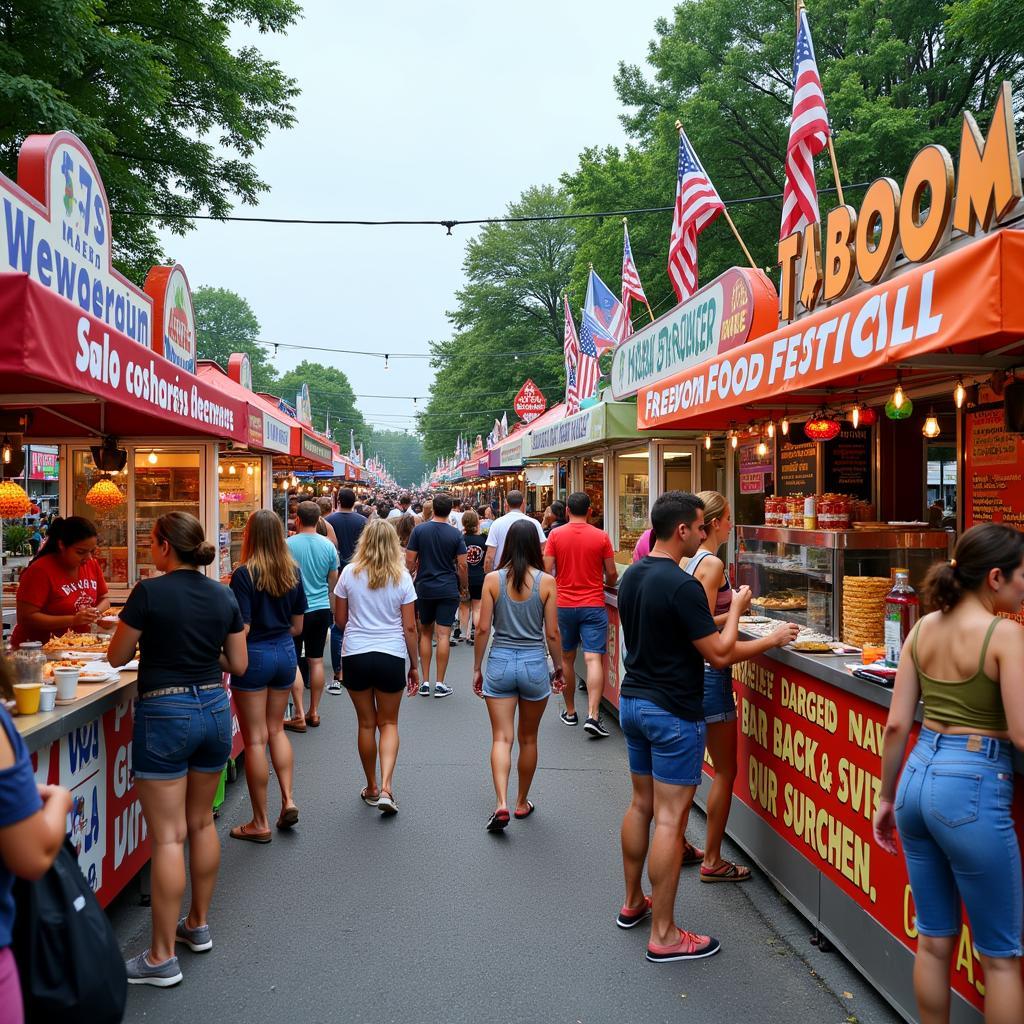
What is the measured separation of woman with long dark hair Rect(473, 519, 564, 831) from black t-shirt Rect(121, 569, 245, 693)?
1985 millimetres

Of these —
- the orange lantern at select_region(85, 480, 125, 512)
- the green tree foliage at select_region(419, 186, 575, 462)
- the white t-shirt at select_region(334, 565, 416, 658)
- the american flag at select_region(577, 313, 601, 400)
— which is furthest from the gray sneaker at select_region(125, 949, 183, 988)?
the green tree foliage at select_region(419, 186, 575, 462)

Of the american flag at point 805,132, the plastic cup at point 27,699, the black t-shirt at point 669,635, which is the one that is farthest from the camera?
the american flag at point 805,132

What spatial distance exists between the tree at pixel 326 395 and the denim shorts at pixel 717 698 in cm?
8282

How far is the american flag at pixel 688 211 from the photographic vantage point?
9695 millimetres

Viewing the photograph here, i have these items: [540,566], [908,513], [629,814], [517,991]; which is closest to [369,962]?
[517,991]

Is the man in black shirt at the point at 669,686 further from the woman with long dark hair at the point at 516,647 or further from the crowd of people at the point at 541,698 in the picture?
the woman with long dark hair at the point at 516,647

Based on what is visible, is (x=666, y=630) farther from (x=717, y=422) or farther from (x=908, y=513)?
(x=908, y=513)

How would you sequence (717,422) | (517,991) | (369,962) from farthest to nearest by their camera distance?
(717,422) → (369,962) → (517,991)

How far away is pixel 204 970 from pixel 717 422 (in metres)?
6.59

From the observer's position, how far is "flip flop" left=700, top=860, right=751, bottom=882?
4.73m

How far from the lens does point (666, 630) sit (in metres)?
3.91

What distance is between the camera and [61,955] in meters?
1.97

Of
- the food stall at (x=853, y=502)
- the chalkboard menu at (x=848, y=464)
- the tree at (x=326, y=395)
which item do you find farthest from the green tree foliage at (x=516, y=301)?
the tree at (x=326, y=395)

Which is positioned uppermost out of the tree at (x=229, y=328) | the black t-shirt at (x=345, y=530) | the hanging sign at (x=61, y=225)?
the tree at (x=229, y=328)
